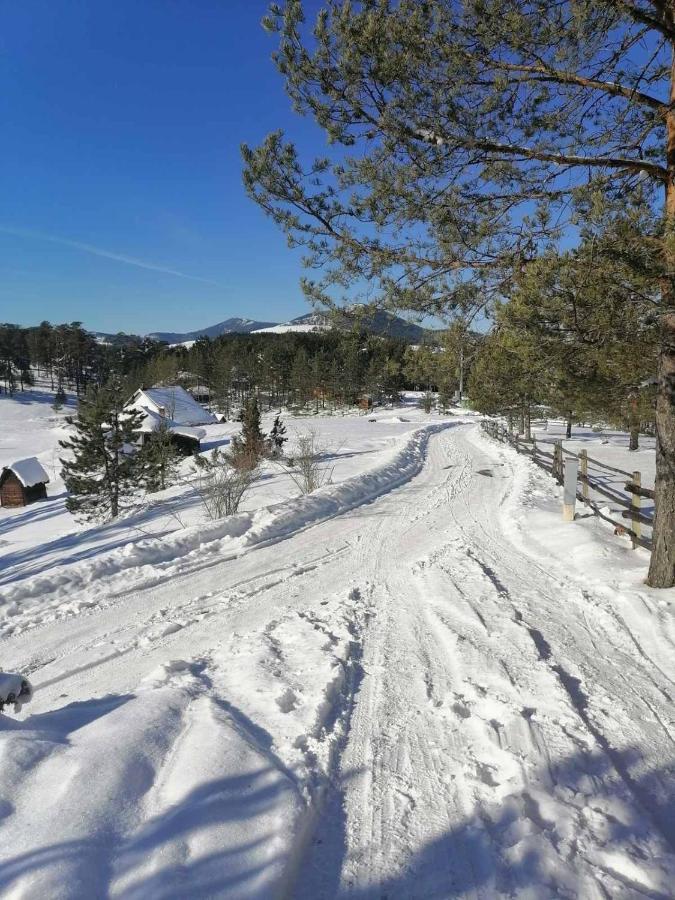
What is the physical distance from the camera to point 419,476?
1552 centimetres

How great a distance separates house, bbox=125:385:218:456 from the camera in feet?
113

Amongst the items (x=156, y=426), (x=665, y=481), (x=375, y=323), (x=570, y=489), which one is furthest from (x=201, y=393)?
(x=665, y=481)

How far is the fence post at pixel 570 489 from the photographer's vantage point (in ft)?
28.3

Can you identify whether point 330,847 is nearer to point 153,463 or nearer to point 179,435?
point 153,463

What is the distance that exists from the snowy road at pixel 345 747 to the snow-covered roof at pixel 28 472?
28.6 metres

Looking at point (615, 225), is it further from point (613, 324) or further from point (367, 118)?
point (367, 118)

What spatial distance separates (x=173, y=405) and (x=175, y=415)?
97 cm

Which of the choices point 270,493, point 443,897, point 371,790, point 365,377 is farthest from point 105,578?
point 365,377

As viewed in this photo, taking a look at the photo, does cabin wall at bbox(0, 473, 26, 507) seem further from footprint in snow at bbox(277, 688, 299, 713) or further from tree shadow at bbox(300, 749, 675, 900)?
tree shadow at bbox(300, 749, 675, 900)

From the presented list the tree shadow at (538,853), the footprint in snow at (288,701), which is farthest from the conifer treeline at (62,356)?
the tree shadow at (538,853)

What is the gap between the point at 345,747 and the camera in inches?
124

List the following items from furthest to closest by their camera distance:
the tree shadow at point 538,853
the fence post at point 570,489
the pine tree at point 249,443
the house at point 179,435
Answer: the house at point 179,435, the pine tree at point 249,443, the fence post at point 570,489, the tree shadow at point 538,853

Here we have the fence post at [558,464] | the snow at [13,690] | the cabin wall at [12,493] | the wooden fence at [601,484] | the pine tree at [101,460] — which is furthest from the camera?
the cabin wall at [12,493]

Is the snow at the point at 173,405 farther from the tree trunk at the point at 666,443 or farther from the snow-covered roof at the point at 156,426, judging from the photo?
the tree trunk at the point at 666,443
